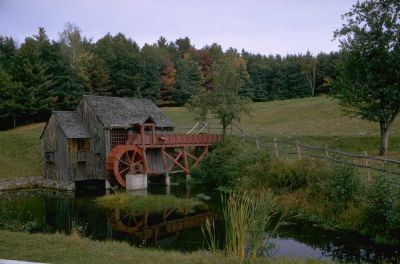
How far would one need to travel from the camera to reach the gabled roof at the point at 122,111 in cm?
2781

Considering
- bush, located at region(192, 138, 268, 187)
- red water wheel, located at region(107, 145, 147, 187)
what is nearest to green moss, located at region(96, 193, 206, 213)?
bush, located at region(192, 138, 268, 187)

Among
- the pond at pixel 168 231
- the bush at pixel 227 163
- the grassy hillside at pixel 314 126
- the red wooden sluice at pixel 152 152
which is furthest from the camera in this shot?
the grassy hillside at pixel 314 126

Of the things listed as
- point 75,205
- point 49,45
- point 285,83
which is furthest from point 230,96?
point 285,83

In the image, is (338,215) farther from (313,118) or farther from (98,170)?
(313,118)

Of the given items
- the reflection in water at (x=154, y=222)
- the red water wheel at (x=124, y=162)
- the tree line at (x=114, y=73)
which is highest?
the tree line at (x=114, y=73)

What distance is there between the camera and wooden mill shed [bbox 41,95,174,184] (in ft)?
88.8

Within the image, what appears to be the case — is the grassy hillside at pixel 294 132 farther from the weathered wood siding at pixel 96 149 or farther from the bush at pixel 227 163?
the bush at pixel 227 163

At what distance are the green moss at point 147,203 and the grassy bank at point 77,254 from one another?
916cm

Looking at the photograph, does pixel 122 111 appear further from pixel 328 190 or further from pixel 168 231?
pixel 328 190

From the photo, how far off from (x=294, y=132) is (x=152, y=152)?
13.9 meters

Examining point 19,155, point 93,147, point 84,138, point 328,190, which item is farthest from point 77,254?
point 19,155

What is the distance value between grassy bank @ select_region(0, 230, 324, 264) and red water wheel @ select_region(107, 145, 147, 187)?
1609cm

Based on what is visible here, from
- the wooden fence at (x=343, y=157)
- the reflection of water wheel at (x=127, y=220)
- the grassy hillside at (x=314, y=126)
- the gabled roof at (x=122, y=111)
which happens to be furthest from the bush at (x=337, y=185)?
the gabled roof at (x=122, y=111)

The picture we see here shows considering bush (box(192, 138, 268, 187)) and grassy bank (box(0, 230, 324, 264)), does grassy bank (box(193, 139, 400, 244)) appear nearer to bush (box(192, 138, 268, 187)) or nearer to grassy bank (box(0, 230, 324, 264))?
bush (box(192, 138, 268, 187))
